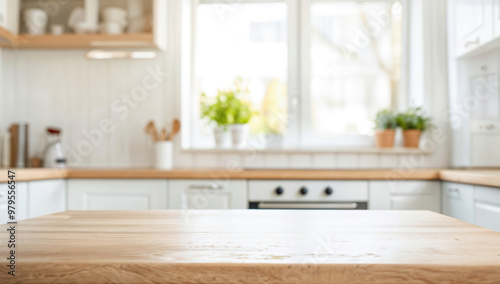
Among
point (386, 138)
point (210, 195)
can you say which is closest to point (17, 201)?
point (210, 195)

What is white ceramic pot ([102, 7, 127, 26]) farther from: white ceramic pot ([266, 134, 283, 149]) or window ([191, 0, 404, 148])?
white ceramic pot ([266, 134, 283, 149])

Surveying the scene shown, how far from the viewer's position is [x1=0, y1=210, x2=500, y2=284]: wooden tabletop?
2.12 ft

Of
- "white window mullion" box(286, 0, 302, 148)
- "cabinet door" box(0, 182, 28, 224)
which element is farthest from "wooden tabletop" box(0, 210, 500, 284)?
"white window mullion" box(286, 0, 302, 148)

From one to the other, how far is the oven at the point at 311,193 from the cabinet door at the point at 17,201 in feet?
3.95

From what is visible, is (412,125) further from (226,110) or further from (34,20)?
(34,20)

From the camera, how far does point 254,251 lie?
0.73 metres

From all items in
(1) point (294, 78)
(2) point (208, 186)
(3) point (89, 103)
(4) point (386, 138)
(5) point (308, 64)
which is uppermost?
(5) point (308, 64)

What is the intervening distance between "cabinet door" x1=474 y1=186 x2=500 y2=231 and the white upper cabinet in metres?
0.84

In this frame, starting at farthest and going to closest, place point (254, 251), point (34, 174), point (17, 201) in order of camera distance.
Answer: point (34, 174) < point (17, 201) < point (254, 251)

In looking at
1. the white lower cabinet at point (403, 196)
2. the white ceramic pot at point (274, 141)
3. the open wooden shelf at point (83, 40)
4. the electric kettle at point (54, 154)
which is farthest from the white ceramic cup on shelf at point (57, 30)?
the white lower cabinet at point (403, 196)

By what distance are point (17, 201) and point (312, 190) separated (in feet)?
5.15

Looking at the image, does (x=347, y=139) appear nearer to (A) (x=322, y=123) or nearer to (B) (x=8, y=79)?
(A) (x=322, y=123)

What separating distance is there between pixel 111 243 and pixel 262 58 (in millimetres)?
2627

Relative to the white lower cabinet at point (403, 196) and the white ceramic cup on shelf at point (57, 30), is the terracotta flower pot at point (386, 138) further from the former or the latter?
the white ceramic cup on shelf at point (57, 30)
